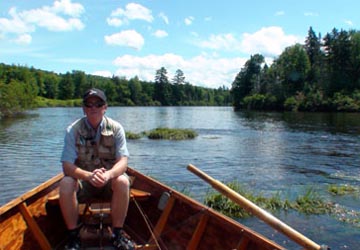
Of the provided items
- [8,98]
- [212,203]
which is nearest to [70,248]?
[212,203]

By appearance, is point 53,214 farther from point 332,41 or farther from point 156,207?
point 332,41

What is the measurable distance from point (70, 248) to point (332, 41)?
102m

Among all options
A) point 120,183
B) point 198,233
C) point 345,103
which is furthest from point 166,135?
point 345,103

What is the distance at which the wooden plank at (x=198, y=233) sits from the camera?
613cm

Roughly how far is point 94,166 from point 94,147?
0.29m

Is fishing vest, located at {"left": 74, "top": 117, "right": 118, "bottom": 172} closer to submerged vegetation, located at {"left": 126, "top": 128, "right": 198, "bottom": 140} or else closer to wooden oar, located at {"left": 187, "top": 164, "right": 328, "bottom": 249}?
wooden oar, located at {"left": 187, "top": 164, "right": 328, "bottom": 249}

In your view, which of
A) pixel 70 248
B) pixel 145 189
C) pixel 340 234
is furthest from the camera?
pixel 340 234

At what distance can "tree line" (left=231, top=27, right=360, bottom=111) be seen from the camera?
3413 inches

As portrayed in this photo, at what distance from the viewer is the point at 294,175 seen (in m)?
17.8

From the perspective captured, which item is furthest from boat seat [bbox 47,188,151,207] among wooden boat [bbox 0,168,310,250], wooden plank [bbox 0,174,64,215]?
wooden plank [bbox 0,174,64,215]

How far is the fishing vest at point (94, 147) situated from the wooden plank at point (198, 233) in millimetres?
1583

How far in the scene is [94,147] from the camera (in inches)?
249

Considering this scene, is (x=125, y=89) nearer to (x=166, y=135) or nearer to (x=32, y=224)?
(x=166, y=135)

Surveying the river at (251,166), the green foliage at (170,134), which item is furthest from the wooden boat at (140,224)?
the green foliage at (170,134)
